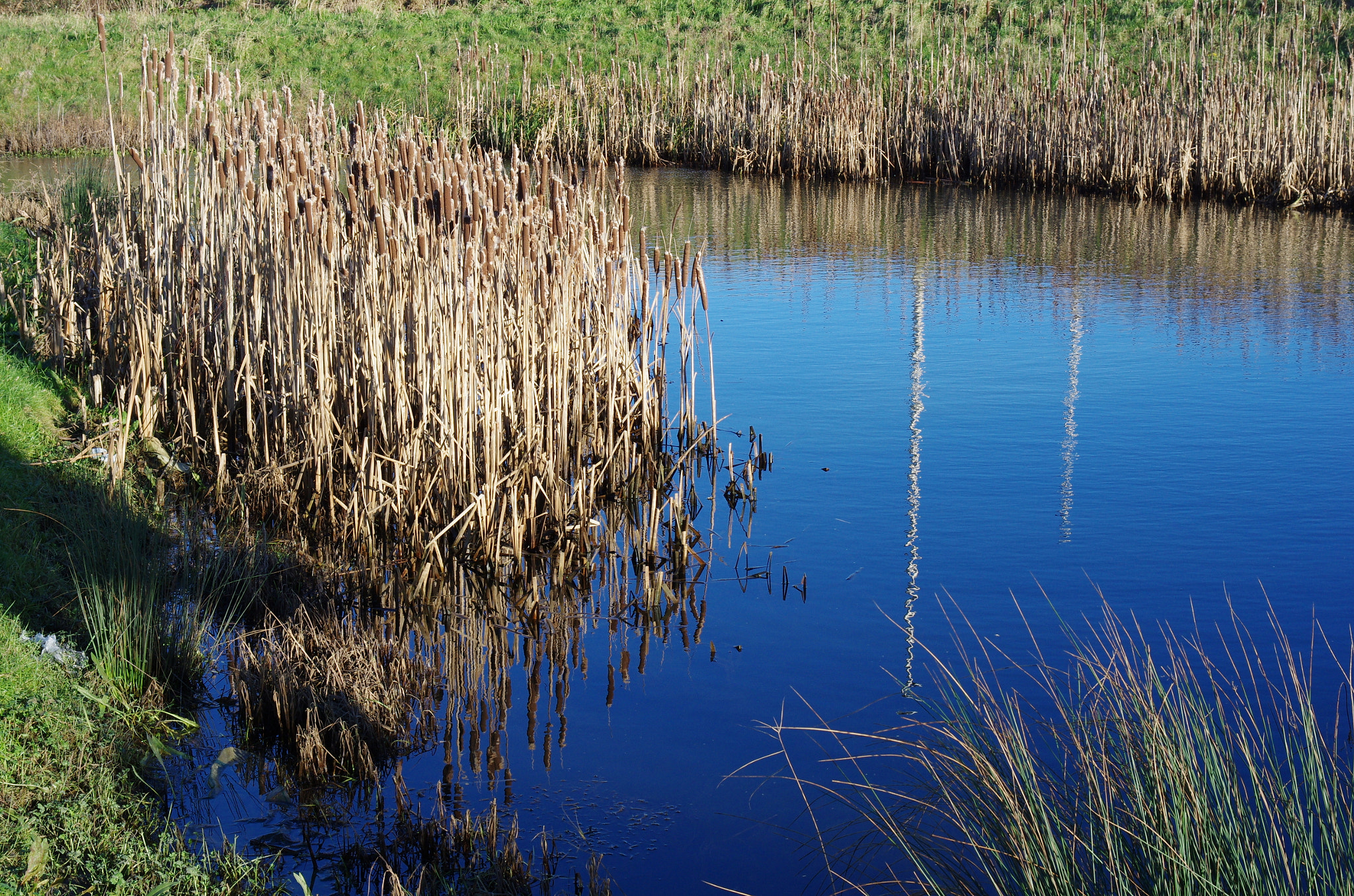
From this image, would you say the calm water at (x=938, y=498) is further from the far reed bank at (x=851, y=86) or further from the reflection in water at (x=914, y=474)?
the far reed bank at (x=851, y=86)

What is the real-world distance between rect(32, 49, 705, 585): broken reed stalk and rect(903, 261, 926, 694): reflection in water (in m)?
1.12

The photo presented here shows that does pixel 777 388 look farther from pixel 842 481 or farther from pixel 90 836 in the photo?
pixel 90 836

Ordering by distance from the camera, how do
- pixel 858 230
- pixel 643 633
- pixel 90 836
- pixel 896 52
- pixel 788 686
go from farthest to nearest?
pixel 896 52
pixel 858 230
pixel 643 633
pixel 788 686
pixel 90 836

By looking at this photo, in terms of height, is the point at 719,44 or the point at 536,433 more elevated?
the point at 719,44

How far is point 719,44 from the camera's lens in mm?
23328

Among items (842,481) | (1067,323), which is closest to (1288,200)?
(1067,323)

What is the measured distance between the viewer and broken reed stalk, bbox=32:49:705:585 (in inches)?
187

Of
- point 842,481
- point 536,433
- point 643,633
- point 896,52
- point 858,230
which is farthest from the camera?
point 896,52

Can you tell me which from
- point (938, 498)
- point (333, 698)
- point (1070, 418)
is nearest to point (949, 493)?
point (938, 498)

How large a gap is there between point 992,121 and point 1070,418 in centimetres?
1024

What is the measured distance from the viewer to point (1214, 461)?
6.31 metres

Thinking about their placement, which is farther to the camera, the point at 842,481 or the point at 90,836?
the point at 842,481

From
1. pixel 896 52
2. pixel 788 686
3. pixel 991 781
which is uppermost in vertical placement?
pixel 896 52

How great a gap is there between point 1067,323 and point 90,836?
7730 millimetres
